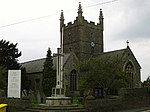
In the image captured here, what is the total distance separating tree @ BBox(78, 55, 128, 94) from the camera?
3806 centimetres

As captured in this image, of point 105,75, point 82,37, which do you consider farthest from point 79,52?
point 105,75

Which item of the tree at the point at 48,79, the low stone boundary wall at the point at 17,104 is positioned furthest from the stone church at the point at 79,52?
the low stone boundary wall at the point at 17,104

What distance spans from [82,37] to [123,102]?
110 feet

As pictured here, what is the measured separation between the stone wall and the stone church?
1840cm

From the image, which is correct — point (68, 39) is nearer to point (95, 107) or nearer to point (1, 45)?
point (1, 45)

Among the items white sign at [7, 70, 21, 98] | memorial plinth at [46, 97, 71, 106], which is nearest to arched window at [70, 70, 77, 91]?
memorial plinth at [46, 97, 71, 106]

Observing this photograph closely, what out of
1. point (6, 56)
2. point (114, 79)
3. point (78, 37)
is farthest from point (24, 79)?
point (114, 79)

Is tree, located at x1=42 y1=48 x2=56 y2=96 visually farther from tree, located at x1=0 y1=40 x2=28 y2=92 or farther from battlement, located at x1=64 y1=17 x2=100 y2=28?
battlement, located at x1=64 y1=17 x2=100 y2=28

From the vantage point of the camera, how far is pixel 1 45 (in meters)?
50.2

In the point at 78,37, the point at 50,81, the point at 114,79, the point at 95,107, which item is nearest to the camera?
the point at 95,107

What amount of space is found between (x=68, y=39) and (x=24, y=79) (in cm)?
1674

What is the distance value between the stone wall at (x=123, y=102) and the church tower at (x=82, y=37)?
28.9 meters

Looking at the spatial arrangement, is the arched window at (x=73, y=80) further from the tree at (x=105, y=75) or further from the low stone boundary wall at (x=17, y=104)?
the low stone boundary wall at (x=17, y=104)

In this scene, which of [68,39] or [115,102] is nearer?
[115,102]
